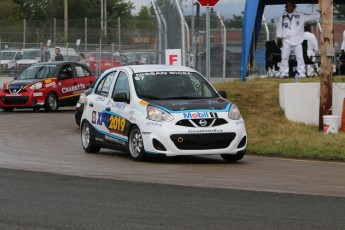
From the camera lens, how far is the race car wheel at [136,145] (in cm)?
1385

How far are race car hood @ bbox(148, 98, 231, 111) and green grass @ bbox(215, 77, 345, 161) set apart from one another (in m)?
1.98

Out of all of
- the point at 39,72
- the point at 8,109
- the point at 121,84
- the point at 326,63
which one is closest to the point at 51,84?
the point at 39,72

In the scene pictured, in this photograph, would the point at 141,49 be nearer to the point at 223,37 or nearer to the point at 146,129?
the point at 223,37

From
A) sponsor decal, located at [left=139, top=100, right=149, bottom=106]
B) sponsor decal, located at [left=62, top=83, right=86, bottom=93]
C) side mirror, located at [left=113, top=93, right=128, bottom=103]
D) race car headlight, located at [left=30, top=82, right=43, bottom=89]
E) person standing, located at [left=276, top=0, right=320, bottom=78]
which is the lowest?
sponsor decal, located at [left=62, top=83, right=86, bottom=93]

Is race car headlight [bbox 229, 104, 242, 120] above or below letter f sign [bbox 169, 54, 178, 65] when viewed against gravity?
below

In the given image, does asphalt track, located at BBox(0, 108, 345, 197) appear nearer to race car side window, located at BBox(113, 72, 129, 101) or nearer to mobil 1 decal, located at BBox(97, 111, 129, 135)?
mobil 1 decal, located at BBox(97, 111, 129, 135)

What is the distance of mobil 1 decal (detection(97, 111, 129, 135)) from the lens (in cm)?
1436

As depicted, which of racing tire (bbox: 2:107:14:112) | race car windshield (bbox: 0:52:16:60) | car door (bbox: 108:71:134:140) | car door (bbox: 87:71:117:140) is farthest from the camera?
race car windshield (bbox: 0:52:16:60)

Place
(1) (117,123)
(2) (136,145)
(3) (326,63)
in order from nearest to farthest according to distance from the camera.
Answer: (2) (136,145)
(1) (117,123)
(3) (326,63)

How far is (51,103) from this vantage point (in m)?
27.1

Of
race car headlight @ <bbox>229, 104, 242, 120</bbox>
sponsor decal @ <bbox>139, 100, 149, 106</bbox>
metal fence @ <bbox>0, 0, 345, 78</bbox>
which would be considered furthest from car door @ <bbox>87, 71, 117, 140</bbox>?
metal fence @ <bbox>0, 0, 345, 78</bbox>

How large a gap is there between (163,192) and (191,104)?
138 inches

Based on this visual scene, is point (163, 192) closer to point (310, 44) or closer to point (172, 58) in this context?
point (172, 58)

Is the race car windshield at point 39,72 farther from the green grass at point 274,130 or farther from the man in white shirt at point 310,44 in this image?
the man in white shirt at point 310,44
